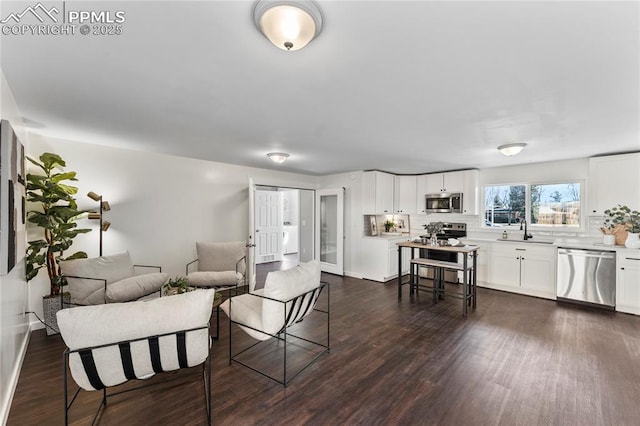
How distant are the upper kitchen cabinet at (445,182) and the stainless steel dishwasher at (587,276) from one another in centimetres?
212

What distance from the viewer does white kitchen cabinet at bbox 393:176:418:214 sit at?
6648mm

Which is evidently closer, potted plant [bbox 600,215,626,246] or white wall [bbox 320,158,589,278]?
potted plant [bbox 600,215,626,246]

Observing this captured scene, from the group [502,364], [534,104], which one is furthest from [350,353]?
[534,104]

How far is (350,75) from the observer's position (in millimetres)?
1908

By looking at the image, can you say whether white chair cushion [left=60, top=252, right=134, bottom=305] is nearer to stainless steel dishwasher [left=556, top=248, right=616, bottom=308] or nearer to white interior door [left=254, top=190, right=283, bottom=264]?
white interior door [left=254, top=190, right=283, bottom=264]

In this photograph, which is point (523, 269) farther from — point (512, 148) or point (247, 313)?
point (247, 313)

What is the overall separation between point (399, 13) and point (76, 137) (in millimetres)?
4134

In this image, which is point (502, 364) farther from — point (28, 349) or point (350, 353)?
point (28, 349)

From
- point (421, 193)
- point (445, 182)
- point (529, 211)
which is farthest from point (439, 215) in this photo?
point (529, 211)

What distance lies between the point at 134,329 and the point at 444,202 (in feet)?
19.6

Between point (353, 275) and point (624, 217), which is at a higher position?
point (624, 217)

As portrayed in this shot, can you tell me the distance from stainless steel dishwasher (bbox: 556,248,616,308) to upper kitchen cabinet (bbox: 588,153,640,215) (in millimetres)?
809

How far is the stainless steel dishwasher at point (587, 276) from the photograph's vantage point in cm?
409

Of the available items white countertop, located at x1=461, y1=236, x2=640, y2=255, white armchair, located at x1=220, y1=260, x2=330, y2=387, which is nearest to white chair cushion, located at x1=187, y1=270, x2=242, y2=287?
white armchair, located at x1=220, y1=260, x2=330, y2=387
